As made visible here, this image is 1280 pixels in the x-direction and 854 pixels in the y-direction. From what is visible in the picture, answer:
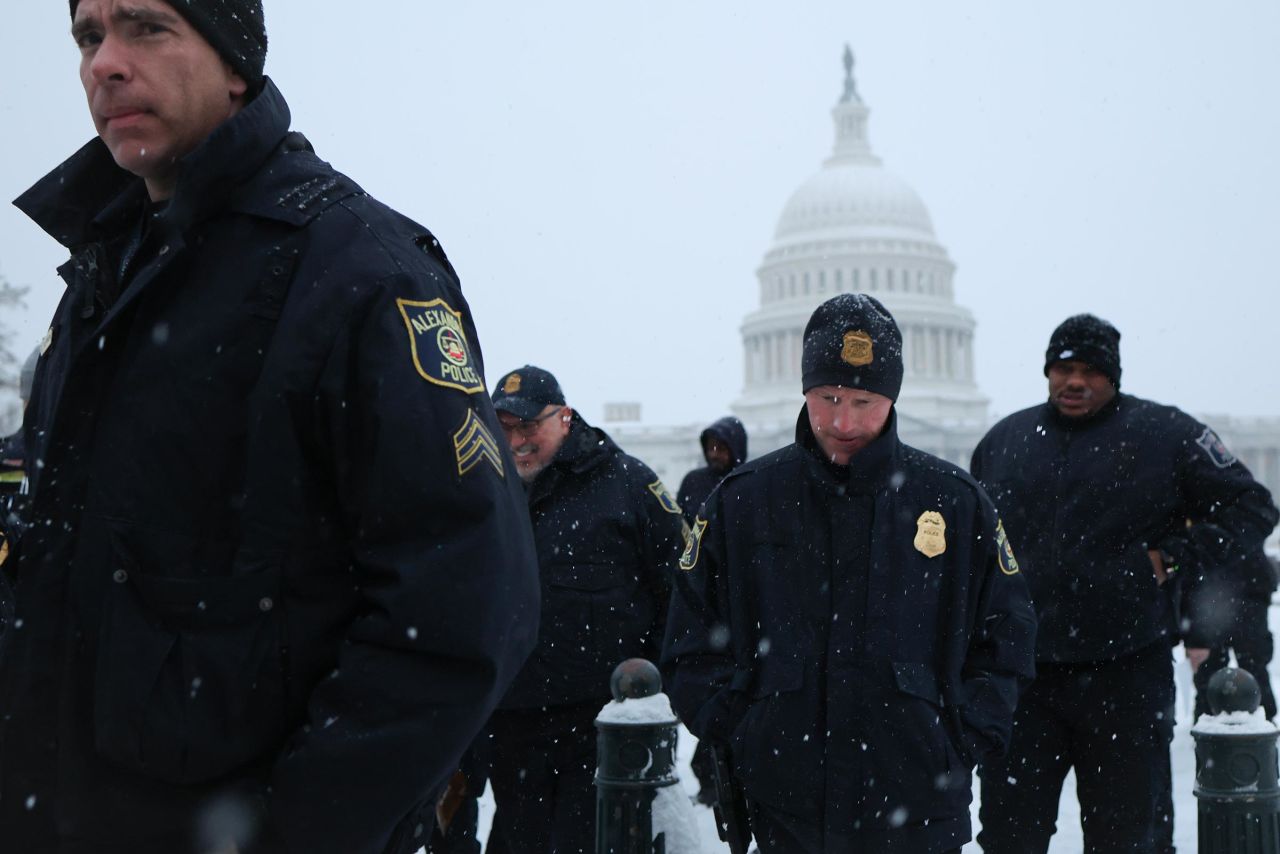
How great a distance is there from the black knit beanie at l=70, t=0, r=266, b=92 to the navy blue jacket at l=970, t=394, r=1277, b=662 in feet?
11.8

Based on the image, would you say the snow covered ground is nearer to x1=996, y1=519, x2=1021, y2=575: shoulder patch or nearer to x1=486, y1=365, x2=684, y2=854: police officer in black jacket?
x1=486, y1=365, x2=684, y2=854: police officer in black jacket

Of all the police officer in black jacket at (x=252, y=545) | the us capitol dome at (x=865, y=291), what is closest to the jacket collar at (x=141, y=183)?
the police officer in black jacket at (x=252, y=545)

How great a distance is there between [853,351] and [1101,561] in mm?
1847

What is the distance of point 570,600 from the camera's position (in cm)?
526

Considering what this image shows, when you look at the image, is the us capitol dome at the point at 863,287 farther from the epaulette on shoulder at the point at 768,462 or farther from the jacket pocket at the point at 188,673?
the jacket pocket at the point at 188,673

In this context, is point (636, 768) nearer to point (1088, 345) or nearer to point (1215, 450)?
point (1088, 345)

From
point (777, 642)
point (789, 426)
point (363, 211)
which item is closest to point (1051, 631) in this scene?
point (777, 642)

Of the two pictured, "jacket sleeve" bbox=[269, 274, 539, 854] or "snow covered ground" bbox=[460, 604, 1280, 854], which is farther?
"snow covered ground" bbox=[460, 604, 1280, 854]

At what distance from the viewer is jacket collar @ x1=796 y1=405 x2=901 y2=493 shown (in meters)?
3.55

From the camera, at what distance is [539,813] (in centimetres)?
514

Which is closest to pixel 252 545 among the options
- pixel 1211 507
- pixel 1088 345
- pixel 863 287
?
pixel 1088 345

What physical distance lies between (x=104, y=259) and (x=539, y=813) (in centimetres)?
344

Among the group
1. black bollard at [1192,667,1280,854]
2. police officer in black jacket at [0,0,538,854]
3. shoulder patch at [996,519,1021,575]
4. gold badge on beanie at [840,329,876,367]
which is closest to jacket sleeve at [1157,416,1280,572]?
black bollard at [1192,667,1280,854]

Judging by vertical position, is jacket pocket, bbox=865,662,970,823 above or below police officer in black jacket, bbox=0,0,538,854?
below
